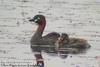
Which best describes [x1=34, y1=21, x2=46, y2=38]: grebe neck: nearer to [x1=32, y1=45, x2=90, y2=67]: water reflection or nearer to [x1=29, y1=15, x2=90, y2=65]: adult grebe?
[x1=29, y1=15, x2=90, y2=65]: adult grebe

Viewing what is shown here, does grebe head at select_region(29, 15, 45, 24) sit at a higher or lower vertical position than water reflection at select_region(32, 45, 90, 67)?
higher

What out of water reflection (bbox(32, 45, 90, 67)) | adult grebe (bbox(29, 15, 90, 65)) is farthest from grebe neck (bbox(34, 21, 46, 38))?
water reflection (bbox(32, 45, 90, 67))

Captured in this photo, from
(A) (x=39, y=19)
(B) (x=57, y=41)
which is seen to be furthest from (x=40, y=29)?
(B) (x=57, y=41)

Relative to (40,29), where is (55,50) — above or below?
below

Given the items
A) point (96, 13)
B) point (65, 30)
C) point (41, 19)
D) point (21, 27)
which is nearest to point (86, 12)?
point (96, 13)

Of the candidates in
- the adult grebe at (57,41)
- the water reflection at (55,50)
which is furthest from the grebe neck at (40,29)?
the water reflection at (55,50)

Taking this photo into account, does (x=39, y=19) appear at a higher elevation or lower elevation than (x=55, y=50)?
higher

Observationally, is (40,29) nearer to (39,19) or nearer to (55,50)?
(39,19)

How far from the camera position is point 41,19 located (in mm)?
2650

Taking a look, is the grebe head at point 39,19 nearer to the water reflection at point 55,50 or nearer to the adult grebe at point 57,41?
the adult grebe at point 57,41

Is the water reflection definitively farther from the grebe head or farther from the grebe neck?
the grebe head

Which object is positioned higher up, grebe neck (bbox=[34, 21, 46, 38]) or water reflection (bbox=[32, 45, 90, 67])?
grebe neck (bbox=[34, 21, 46, 38])

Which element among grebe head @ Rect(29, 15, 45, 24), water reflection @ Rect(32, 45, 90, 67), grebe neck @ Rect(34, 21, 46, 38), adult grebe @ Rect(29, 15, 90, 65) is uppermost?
grebe head @ Rect(29, 15, 45, 24)

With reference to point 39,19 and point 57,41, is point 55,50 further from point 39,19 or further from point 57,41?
point 39,19
